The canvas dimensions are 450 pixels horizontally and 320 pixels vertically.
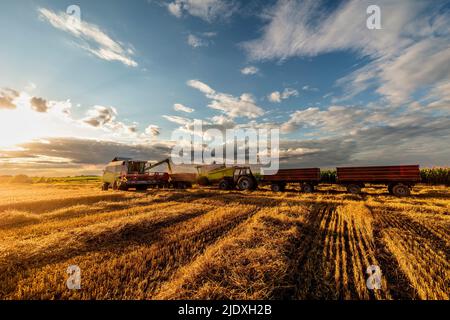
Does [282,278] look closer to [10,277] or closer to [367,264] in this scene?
[367,264]

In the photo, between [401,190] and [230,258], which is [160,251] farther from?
[401,190]

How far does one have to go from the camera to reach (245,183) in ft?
60.4

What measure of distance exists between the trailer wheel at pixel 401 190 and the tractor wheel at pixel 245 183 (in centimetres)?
995

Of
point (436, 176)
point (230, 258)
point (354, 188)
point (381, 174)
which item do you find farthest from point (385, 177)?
point (230, 258)

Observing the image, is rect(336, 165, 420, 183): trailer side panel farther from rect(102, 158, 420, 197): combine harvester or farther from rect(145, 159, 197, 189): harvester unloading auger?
rect(145, 159, 197, 189): harvester unloading auger

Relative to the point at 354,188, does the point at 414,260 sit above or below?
below

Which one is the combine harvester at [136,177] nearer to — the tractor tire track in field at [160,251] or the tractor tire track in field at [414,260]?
the tractor tire track in field at [160,251]

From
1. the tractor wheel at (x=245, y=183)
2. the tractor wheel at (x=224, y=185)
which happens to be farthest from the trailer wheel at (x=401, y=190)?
the tractor wheel at (x=224, y=185)

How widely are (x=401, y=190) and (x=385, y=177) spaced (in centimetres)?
132

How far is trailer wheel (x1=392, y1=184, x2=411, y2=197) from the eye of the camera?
14.4m

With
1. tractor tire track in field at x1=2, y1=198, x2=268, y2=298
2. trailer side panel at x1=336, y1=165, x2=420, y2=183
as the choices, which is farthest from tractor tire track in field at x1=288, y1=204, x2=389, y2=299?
trailer side panel at x1=336, y1=165, x2=420, y2=183

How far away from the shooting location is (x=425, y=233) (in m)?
6.19

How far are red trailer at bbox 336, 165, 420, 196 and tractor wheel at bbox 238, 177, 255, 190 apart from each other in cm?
682

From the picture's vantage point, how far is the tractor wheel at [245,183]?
18.2m
